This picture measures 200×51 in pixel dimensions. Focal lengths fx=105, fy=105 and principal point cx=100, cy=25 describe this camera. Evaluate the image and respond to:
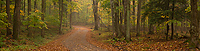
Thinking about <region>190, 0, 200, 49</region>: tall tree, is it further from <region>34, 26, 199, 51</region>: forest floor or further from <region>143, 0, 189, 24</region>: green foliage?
<region>143, 0, 189, 24</region>: green foliage

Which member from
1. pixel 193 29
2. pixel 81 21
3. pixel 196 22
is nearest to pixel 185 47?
pixel 193 29

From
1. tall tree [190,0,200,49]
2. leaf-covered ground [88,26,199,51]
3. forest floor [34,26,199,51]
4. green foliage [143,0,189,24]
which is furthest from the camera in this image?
green foliage [143,0,189,24]

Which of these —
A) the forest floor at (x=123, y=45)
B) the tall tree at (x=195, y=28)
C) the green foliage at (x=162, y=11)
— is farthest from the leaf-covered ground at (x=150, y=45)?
the green foliage at (x=162, y=11)

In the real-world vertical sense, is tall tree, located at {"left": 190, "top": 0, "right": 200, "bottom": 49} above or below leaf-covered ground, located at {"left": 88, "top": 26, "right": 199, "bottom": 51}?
above

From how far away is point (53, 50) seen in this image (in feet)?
27.8

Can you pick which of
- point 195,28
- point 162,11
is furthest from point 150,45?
point 195,28

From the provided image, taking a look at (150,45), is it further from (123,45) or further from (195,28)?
(195,28)

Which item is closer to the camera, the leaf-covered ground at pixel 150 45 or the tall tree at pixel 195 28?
the tall tree at pixel 195 28

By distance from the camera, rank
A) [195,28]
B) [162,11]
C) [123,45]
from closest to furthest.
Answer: [195,28]
[162,11]
[123,45]

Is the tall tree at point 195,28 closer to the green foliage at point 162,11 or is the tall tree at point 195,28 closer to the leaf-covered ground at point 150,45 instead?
the leaf-covered ground at point 150,45

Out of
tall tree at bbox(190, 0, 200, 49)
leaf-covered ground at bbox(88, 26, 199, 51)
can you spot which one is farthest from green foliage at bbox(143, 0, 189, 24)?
tall tree at bbox(190, 0, 200, 49)

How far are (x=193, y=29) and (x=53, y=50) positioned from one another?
9398mm

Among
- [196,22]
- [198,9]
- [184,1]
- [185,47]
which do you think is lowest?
[185,47]

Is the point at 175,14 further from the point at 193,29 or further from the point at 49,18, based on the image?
the point at 49,18
